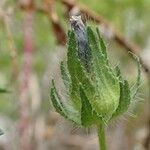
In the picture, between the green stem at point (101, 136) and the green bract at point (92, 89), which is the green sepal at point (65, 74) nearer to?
the green bract at point (92, 89)

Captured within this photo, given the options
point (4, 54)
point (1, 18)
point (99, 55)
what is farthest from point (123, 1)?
point (99, 55)

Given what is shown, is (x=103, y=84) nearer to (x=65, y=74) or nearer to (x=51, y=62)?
(x=65, y=74)

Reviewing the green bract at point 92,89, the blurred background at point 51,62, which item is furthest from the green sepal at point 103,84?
the blurred background at point 51,62

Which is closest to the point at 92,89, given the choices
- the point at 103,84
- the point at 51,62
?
the point at 103,84

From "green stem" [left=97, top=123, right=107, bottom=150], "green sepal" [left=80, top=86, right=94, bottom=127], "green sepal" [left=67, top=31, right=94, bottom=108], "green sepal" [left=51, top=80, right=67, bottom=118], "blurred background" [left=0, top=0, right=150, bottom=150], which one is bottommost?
"green stem" [left=97, top=123, right=107, bottom=150]

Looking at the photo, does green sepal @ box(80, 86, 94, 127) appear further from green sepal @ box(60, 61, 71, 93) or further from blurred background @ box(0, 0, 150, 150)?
blurred background @ box(0, 0, 150, 150)

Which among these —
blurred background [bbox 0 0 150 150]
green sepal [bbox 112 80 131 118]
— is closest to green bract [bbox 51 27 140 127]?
green sepal [bbox 112 80 131 118]

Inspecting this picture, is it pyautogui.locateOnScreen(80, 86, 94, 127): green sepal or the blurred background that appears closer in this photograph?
pyautogui.locateOnScreen(80, 86, 94, 127): green sepal
